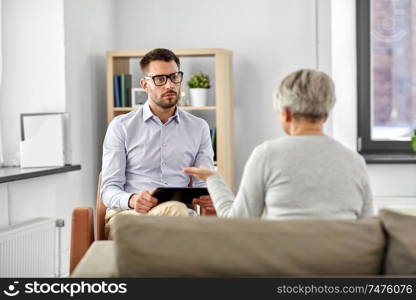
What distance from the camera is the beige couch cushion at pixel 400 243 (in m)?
1.62

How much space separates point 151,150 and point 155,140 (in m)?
0.05

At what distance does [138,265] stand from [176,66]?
1969 millimetres

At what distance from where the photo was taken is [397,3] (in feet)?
17.1

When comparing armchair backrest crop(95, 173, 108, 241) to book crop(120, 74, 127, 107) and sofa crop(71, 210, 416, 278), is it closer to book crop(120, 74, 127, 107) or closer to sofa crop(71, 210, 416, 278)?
sofa crop(71, 210, 416, 278)

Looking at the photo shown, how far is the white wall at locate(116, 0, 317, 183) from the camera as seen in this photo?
533 cm

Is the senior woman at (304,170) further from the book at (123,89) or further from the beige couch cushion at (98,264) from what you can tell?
the book at (123,89)

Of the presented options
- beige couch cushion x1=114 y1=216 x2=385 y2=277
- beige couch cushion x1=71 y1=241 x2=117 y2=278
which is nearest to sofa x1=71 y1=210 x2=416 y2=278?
beige couch cushion x1=114 y1=216 x2=385 y2=277

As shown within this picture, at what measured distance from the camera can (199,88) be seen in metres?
5.14

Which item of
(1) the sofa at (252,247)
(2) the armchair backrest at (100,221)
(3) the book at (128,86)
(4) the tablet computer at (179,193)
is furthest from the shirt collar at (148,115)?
(1) the sofa at (252,247)

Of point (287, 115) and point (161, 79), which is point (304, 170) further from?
point (161, 79)

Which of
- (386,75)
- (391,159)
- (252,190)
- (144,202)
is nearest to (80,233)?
(144,202)

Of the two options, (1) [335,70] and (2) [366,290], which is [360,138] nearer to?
(1) [335,70]

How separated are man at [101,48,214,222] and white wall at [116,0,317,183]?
1.96m

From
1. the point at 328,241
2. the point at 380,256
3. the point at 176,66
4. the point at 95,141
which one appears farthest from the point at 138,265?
the point at 95,141
